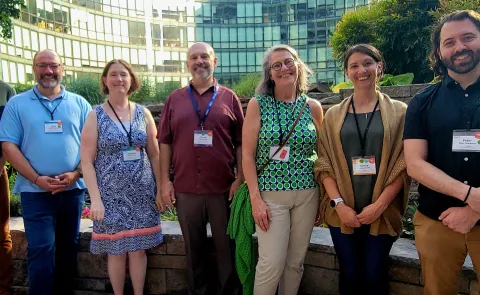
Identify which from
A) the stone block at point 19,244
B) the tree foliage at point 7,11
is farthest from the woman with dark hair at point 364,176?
the tree foliage at point 7,11

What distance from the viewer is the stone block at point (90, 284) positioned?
3.40 meters

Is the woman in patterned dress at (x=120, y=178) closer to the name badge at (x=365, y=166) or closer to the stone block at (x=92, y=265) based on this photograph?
the stone block at (x=92, y=265)

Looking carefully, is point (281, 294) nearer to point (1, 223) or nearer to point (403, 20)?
point (1, 223)

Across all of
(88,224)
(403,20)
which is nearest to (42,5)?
(403,20)

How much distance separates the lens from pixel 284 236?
2.49 meters

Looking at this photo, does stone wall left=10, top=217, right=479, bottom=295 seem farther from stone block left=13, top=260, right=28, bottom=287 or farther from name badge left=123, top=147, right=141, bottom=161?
name badge left=123, top=147, right=141, bottom=161

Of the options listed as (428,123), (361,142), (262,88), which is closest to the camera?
(428,123)

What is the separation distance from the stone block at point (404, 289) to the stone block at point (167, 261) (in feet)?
5.36

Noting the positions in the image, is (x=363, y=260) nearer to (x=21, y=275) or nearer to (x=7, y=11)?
(x=21, y=275)

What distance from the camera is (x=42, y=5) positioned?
Result: 29438mm

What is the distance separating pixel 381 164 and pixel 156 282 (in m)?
2.16

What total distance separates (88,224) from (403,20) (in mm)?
7923

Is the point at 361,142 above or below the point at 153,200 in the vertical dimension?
above

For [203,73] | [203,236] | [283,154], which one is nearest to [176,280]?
[203,236]
